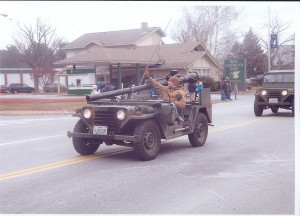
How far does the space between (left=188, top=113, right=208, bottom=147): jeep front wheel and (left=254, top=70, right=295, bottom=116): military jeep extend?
7328 mm

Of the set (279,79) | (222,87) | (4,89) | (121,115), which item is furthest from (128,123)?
(4,89)

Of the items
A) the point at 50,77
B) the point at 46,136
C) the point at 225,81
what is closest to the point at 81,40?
the point at 50,77

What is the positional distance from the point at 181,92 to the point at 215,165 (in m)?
2.14

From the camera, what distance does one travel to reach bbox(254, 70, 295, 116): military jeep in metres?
17.1

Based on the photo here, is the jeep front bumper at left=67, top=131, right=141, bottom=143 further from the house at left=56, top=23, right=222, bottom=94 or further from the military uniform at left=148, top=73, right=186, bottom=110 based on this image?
the house at left=56, top=23, right=222, bottom=94

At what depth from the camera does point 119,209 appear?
217 inches

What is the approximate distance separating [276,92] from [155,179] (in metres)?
11.6

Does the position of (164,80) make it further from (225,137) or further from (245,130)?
(245,130)

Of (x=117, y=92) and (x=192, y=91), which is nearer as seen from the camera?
(x=117, y=92)

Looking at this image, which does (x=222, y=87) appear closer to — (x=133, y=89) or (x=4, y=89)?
(x=133, y=89)

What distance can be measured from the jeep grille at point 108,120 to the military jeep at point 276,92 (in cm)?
1018

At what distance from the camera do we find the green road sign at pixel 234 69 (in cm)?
2623

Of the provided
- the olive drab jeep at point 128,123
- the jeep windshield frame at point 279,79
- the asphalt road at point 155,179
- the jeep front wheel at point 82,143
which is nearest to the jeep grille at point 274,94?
the jeep windshield frame at point 279,79

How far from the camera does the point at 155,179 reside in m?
7.11
